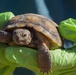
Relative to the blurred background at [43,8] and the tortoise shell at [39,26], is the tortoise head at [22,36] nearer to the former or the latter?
the tortoise shell at [39,26]

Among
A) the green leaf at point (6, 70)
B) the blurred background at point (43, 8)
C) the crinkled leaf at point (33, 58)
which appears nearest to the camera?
the crinkled leaf at point (33, 58)

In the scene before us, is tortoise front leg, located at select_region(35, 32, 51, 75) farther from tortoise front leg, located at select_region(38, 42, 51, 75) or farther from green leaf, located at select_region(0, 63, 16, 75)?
green leaf, located at select_region(0, 63, 16, 75)

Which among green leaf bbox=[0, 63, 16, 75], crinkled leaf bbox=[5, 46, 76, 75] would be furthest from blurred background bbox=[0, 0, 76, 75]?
crinkled leaf bbox=[5, 46, 76, 75]

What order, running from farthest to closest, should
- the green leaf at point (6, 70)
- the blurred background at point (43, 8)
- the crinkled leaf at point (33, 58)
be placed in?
the blurred background at point (43, 8), the green leaf at point (6, 70), the crinkled leaf at point (33, 58)

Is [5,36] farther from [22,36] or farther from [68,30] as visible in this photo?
[68,30]

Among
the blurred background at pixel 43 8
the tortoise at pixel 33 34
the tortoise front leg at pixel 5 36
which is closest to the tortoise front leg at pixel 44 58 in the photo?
the tortoise at pixel 33 34

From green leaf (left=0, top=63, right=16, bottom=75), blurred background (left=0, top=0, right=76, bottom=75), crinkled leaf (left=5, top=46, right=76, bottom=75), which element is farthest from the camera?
blurred background (left=0, top=0, right=76, bottom=75)

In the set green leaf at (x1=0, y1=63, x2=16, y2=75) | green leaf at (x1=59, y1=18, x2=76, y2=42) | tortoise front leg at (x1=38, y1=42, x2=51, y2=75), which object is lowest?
green leaf at (x1=0, y1=63, x2=16, y2=75)

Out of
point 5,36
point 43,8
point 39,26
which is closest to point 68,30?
point 39,26
